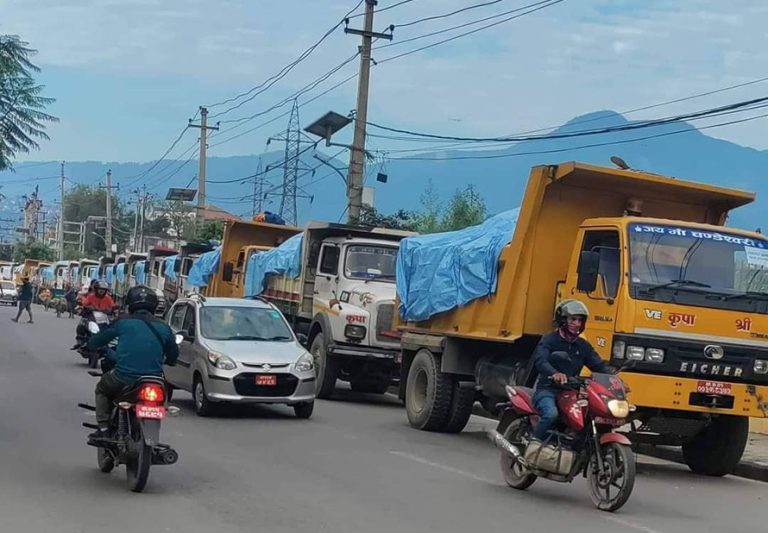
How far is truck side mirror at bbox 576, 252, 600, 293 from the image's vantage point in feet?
37.9

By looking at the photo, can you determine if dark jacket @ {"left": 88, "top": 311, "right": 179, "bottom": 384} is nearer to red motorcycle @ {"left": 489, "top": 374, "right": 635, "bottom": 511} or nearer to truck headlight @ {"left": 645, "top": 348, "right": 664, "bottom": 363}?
red motorcycle @ {"left": 489, "top": 374, "right": 635, "bottom": 511}

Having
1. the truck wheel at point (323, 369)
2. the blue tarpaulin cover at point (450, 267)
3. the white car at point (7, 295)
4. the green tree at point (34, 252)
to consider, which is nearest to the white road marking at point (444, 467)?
the blue tarpaulin cover at point (450, 267)

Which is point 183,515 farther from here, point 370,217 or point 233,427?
point 370,217

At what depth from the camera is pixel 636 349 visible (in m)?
11.1

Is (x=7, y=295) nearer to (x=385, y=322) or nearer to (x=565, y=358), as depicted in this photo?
Result: (x=385, y=322)

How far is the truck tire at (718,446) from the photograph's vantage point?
12.0 m

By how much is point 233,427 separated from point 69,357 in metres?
12.8

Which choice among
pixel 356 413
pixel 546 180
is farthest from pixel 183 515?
pixel 356 413

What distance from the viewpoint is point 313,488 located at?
9.73m

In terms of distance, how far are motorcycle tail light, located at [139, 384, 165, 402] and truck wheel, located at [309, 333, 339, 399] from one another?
9461mm

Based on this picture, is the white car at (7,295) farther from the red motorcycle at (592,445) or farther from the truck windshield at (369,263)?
the red motorcycle at (592,445)

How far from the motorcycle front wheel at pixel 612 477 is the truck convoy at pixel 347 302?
896 centimetres

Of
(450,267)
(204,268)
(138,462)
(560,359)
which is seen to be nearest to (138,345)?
(138,462)

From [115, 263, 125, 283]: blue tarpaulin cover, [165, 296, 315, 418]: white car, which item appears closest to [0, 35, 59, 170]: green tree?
[165, 296, 315, 418]: white car
